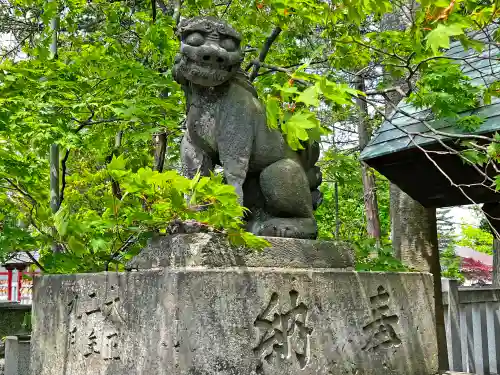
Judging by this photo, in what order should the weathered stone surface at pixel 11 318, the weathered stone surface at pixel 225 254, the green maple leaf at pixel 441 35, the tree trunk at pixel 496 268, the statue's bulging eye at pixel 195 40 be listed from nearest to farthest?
the weathered stone surface at pixel 225 254 < the green maple leaf at pixel 441 35 < the statue's bulging eye at pixel 195 40 < the weathered stone surface at pixel 11 318 < the tree trunk at pixel 496 268

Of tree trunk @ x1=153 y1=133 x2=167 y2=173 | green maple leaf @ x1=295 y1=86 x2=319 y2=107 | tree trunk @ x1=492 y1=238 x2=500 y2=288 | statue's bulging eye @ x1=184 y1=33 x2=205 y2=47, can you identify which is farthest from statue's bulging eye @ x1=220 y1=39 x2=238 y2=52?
tree trunk @ x1=492 y1=238 x2=500 y2=288

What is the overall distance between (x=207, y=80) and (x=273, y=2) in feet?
6.93

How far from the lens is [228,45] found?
2963 millimetres

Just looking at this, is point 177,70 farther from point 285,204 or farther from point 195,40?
point 285,204

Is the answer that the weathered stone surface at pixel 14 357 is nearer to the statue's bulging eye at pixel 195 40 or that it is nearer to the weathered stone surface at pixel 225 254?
the weathered stone surface at pixel 225 254

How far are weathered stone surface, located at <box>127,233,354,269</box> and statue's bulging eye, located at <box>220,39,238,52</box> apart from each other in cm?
111

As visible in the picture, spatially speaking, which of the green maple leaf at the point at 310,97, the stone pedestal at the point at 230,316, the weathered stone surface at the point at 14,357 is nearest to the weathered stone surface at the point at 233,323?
the stone pedestal at the point at 230,316

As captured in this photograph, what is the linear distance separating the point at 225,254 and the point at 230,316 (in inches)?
12.4

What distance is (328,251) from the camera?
3082mm

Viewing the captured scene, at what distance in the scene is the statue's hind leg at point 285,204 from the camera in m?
3.06

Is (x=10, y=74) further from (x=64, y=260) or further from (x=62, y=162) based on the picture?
(x=64, y=260)

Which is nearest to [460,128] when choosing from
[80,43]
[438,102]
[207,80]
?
[438,102]

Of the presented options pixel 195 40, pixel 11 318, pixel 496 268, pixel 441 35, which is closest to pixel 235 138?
pixel 195 40

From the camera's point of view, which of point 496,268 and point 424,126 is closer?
point 424,126
